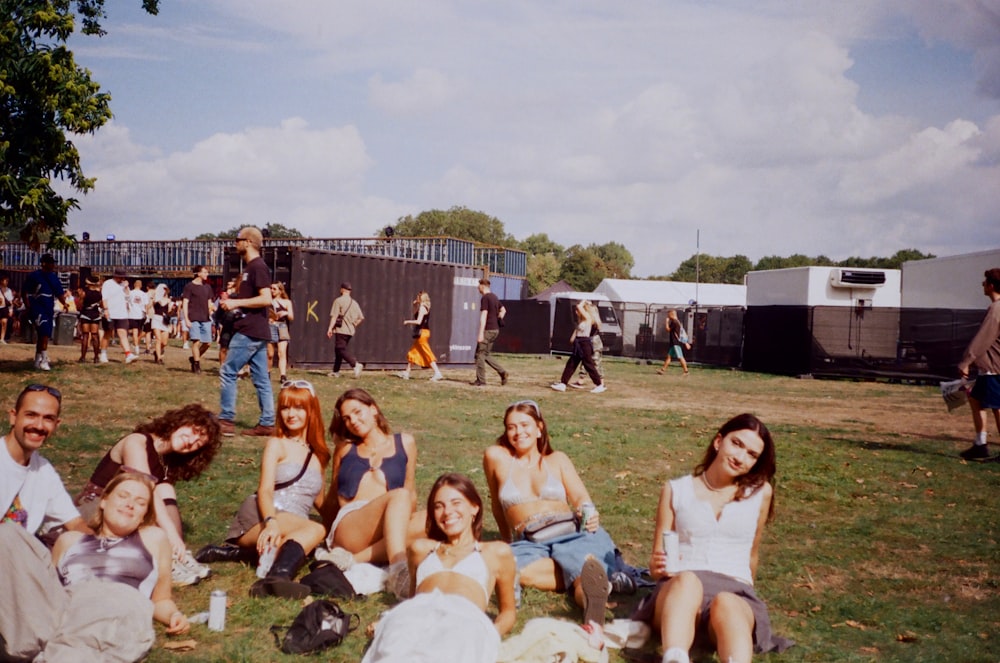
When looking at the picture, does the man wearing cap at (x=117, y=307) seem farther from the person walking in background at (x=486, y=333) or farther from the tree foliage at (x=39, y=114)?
the person walking in background at (x=486, y=333)

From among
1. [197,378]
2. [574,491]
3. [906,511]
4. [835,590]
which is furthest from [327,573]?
[197,378]

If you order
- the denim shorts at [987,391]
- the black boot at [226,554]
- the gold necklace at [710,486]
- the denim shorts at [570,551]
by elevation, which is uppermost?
the denim shorts at [987,391]

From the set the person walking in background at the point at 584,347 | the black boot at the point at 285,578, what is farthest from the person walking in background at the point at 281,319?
the black boot at the point at 285,578

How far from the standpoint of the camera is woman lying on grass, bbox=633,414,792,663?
418cm

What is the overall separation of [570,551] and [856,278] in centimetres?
2511

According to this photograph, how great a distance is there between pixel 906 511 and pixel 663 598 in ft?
15.3

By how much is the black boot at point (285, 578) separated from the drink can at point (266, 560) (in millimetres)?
47

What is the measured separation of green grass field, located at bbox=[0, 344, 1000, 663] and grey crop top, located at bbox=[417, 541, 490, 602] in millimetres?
485

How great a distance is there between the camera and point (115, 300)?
715 inches

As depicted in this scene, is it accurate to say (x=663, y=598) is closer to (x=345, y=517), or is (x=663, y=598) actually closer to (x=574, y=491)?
(x=574, y=491)

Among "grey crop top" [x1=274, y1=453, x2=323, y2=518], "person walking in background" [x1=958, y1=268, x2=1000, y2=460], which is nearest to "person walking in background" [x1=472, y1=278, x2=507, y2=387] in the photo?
"person walking in background" [x1=958, y1=268, x2=1000, y2=460]

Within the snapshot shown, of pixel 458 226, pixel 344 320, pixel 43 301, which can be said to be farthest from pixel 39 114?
pixel 458 226

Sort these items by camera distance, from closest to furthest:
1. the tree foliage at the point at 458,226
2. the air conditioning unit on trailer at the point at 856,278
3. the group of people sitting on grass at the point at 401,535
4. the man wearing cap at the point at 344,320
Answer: the group of people sitting on grass at the point at 401,535 → the man wearing cap at the point at 344,320 → the air conditioning unit on trailer at the point at 856,278 → the tree foliage at the point at 458,226

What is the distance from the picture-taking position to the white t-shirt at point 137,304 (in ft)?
61.9
